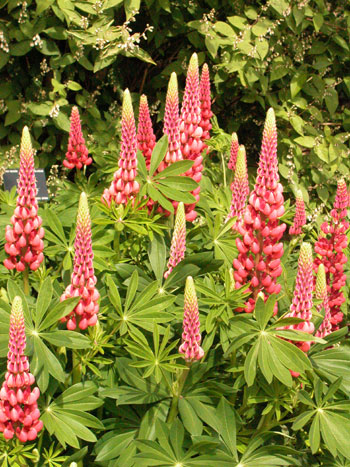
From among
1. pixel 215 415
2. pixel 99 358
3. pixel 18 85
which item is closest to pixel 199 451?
pixel 215 415

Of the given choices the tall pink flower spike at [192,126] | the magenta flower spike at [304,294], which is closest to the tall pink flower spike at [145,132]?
the tall pink flower spike at [192,126]

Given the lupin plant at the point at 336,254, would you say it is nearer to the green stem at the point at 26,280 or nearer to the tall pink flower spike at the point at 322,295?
the tall pink flower spike at the point at 322,295

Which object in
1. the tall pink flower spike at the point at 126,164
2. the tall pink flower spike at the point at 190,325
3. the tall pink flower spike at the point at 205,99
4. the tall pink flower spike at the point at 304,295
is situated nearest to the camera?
the tall pink flower spike at the point at 190,325

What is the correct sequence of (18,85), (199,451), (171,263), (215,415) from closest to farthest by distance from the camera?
1. (199,451)
2. (215,415)
3. (171,263)
4. (18,85)

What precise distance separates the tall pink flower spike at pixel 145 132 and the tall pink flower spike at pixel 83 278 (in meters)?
0.91

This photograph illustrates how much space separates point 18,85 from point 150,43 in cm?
133

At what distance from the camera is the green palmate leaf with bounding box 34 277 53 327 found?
2.12 meters

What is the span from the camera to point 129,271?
2.49 m

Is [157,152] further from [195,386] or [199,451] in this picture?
[199,451]

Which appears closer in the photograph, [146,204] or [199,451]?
[199,451]

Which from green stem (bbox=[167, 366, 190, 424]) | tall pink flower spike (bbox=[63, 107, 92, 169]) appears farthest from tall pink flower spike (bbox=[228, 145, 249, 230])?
tall pink flower spike (bbox=[63, 107, 92, 169])

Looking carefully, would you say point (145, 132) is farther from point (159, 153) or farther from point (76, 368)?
point (76, 368)

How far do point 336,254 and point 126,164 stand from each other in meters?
1.28

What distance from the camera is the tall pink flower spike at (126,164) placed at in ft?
7.91
